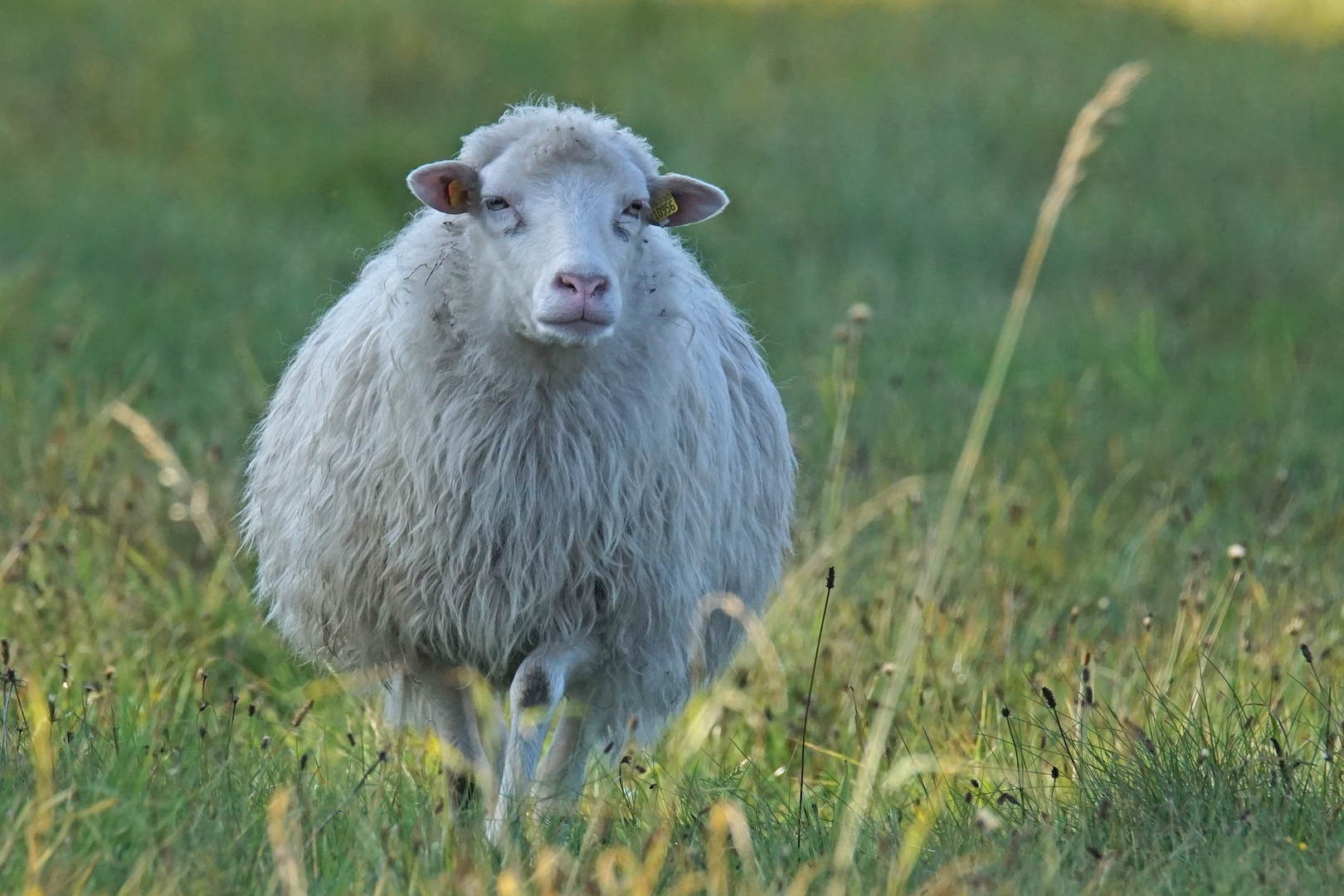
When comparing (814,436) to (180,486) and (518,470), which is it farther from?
(518,470)

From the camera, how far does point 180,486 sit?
4.66 metres

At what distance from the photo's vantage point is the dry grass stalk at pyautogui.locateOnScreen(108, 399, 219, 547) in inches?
131

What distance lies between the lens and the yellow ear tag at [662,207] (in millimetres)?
3592

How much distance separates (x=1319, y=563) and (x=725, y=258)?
363 cm

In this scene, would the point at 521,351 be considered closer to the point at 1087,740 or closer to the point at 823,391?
the point at 1087,740

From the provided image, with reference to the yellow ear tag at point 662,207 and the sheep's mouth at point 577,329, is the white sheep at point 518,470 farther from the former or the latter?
the sheep's mouth at point 577,329

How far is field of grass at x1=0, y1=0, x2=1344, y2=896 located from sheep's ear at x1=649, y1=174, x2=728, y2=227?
797 mm

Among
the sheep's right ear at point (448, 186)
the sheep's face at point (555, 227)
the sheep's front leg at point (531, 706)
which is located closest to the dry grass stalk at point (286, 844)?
the sheep's front leg at point (531, 706)

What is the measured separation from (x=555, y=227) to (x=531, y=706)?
906 mm

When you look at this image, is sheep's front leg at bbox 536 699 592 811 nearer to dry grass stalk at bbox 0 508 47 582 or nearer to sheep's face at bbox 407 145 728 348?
sheep's face at bbox 407 145 728 348

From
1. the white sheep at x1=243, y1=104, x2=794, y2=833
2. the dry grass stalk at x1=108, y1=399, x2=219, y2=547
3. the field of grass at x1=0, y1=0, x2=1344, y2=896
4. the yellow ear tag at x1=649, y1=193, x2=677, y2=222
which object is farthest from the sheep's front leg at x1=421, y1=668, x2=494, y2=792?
the yellow ear tag at x1=649, y1=193, x2=677, y2=222

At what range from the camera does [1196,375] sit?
681 cm

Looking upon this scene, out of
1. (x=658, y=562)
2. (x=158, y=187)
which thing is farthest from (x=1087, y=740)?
(x=158, y=187)

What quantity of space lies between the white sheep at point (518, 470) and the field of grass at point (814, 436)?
228mm
